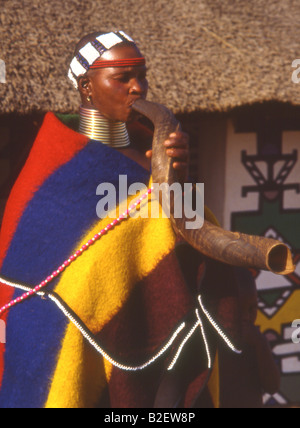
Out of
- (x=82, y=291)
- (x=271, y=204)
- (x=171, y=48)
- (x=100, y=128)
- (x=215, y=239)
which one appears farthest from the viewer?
(x=271, y=204)

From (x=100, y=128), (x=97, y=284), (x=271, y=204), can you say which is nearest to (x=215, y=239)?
(x=97, y=284)

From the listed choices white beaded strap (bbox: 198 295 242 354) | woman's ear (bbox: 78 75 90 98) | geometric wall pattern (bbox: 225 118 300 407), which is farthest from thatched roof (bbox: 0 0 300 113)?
white beaded strap (bbox: 198 295 242 354)

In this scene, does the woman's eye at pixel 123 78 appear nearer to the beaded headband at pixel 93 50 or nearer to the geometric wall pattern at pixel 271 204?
the beaded headband at pixel 93 50

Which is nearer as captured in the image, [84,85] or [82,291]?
[82,291]

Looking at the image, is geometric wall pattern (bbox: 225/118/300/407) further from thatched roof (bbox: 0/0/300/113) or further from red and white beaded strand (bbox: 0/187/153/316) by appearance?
red and white beaded strand (bbox: 0/187/153/316)

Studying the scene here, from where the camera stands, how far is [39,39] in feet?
12.0

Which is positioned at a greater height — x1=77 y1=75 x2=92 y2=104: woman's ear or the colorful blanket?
x1=77 y1=75 x2=92 y2=104: woman's ear

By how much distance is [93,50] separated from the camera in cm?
187

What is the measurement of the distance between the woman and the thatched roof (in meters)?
1.63

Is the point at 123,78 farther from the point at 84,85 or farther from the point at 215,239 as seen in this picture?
the point at 215,239

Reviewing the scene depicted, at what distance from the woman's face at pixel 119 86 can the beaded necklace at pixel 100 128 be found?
0.03 m

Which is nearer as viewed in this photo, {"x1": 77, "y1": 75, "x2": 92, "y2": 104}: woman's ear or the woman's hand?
the woman's hand

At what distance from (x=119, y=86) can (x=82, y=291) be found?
0.61 m

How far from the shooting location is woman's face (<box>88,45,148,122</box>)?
183cm
